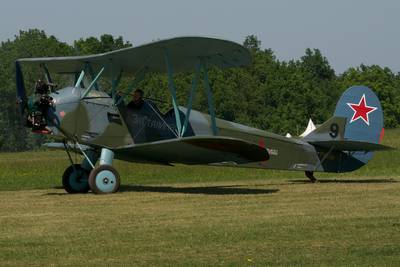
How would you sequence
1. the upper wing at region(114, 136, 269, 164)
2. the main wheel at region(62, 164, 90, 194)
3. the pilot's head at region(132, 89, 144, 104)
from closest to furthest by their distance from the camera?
the upper wing at region(114, 136, 269, 164) → the pilot's head at region(132, 89, 144, 104) → the main wheel at region(62, 164, 90, 194)

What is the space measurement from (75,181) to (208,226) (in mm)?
6468

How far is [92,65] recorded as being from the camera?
1631cm

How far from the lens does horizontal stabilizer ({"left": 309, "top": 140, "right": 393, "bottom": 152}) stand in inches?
646

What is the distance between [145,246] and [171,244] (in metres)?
0.28

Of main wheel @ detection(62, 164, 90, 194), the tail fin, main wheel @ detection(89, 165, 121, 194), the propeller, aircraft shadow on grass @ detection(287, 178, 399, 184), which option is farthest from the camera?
the tail fin

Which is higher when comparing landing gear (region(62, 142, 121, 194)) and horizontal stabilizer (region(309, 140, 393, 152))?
horizontal stabilizer (region(309, 140, 393, 152))

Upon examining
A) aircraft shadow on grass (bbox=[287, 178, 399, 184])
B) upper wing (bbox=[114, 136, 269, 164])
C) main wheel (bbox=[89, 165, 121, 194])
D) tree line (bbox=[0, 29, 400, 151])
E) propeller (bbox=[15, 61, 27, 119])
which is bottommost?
main wheel (bbox=[89, 165, 121, 194])

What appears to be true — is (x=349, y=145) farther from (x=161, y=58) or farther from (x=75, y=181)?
(x=75, y=181)

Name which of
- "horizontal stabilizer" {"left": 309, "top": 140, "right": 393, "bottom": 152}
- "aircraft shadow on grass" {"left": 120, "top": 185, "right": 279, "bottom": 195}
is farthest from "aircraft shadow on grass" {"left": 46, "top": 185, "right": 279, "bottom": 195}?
"horizontal stabilizer" {"left": 309, "top": 140, "right": 393, "bottom": 152}

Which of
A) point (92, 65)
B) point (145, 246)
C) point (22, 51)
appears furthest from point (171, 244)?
point (22, 51)

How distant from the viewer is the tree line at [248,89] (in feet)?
242

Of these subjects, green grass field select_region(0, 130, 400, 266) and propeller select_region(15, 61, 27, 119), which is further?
propeller select_region(15, 61, 27, 119)

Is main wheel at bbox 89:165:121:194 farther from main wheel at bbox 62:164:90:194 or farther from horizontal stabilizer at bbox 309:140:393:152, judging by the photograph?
horizontal stabilizer at bbox 309:140:393:152

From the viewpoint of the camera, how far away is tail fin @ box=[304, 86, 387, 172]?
17.4 metres
